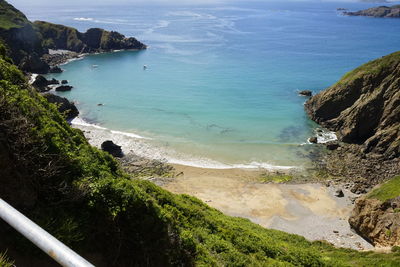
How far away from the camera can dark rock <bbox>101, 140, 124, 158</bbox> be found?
41188mm

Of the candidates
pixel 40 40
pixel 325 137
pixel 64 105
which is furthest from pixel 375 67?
pixel 40 40

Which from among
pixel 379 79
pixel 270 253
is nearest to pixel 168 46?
pixel 379 79

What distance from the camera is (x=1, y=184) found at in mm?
7848

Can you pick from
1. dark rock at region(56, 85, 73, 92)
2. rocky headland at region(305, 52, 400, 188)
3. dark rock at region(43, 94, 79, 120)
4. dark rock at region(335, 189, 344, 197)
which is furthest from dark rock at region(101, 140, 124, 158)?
→ dark rock at region(56, 85, 73, 92)

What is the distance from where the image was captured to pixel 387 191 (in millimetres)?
26531

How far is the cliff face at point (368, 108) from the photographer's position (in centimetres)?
4094

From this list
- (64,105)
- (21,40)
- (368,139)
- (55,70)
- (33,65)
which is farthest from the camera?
(21,40)

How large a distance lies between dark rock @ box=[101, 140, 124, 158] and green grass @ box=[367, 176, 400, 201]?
29187 mm

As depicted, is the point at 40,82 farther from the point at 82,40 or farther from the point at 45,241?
the point at 45,241

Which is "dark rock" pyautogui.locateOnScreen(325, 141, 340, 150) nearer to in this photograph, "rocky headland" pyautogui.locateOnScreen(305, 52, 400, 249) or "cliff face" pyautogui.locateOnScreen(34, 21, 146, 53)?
"rocky headland" pyautogui.locateOnScreen(305, 52, 400, 249)

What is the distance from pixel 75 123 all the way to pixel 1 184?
1837 inches

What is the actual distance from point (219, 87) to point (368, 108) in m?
33.2

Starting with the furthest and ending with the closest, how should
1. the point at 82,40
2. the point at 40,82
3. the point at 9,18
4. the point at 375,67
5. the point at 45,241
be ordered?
the point at 82,40
the point at 9,18
the point at 40,82
the point at 375,67
the point at 45,241

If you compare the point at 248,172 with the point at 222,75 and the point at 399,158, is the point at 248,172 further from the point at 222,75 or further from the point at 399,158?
the point at 222,75
